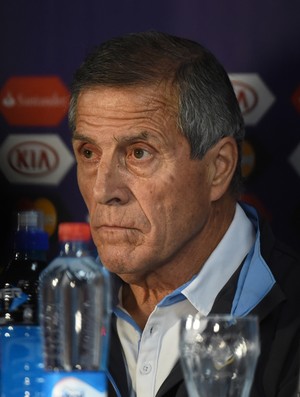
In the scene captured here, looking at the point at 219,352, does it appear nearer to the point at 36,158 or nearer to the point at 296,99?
the point at 296,99

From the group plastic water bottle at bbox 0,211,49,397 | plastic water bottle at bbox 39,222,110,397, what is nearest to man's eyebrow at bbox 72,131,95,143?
plastic water bottle at bbox 0,211,49,397

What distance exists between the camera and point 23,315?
1.69 meters

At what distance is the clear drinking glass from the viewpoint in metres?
1.38

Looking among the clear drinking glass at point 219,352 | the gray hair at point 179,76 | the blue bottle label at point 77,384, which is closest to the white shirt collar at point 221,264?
the gray hair at point 179,76

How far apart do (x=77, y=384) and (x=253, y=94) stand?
1.14 m

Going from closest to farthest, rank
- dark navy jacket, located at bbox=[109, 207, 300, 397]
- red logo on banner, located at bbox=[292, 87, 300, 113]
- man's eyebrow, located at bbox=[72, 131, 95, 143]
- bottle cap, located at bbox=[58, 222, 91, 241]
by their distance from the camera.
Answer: bottle cap, located at bbox=[58, 222, 91, 241] < dark navy jacket, located at bbox=[109, 207, 300, 397] < man's eyebrow, located at bbox=[72, 131, 95, 143] < red logo on banner, located at bbox=[292, 87, 300, 113]

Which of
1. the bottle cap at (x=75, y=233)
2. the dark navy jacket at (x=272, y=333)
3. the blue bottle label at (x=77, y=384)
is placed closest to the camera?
the blue bottle label at (x=77, y=384)

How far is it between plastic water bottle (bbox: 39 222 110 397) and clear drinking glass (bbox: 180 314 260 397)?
7.8 inches

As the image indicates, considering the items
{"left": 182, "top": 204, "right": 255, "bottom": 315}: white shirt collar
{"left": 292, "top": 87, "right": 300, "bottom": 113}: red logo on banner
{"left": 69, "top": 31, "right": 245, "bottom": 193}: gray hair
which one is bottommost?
{"left": 182, "top": 204, "right": 255, "bottom": 315}: white shirt collar

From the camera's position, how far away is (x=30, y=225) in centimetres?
175

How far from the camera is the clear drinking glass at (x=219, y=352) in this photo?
138 cm

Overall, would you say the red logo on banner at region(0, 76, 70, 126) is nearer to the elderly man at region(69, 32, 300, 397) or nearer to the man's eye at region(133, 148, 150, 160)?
the elderly man at region(69, 32, 300, 397)

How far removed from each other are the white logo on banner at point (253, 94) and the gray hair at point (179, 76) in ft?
0.80

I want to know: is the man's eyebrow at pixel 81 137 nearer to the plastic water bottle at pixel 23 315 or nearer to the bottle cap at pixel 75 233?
the plastic water bottle at pixel 23 315
